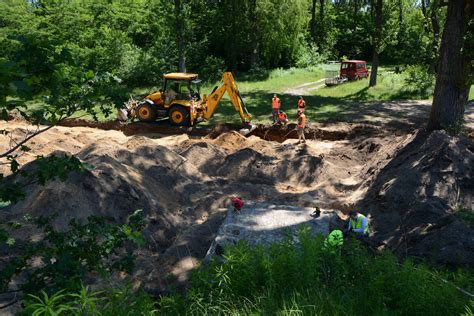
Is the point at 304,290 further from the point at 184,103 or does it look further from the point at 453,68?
the point at 184,103

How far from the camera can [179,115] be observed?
59.5ft

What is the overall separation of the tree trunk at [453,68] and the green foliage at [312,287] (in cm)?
913

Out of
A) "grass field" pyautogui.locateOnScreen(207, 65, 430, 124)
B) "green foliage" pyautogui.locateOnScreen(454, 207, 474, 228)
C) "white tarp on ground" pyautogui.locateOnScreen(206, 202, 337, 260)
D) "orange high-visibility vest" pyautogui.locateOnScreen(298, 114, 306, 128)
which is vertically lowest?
"grass field" pyautogui.locateOnScreen(207, 65, 430, 124)

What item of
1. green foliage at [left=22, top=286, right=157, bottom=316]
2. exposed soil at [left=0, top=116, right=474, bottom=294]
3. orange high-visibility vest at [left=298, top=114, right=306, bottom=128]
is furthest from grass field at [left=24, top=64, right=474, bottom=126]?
green foliage at [left=22, top=286, right=157, bottom=316]

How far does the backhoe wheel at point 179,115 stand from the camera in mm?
18078

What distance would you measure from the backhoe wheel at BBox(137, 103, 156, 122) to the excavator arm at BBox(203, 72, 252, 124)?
213 centimetres

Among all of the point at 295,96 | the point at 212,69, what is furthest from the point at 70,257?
the point at 212,69

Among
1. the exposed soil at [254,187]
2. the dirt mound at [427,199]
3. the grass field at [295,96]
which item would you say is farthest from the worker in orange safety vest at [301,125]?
the dirt mound at [427,199]

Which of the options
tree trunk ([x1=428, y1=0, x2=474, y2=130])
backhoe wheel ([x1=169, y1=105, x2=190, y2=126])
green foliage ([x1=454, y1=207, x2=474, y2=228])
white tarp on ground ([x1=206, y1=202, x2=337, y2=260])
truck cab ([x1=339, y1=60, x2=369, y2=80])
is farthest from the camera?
truck cab ([x1=339, y1=60, x2=369, y2=80])

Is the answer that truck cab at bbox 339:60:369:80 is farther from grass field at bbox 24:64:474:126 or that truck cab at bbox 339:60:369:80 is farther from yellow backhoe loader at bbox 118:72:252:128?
yellow backhoe loader at bbox 118:72:252:128

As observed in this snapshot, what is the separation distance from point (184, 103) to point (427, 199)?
1091 cm

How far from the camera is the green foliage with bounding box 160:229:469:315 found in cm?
456

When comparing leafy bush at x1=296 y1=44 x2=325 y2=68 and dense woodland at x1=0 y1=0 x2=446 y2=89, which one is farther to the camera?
leafy bush at x1=296 y1=44 x2=325 y2=68

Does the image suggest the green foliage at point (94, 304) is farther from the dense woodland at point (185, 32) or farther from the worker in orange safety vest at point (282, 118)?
the dense woodland at point (185, 32)
